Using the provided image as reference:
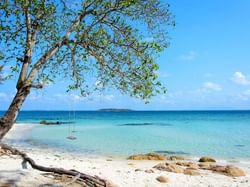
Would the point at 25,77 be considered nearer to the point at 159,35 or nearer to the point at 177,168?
the point at 159,35

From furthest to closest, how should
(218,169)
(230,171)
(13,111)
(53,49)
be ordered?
(218,169) < (230,171) < (53,49) < (13,111)

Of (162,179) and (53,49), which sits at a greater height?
(53,49)

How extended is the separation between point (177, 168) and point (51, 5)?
10.9 metres

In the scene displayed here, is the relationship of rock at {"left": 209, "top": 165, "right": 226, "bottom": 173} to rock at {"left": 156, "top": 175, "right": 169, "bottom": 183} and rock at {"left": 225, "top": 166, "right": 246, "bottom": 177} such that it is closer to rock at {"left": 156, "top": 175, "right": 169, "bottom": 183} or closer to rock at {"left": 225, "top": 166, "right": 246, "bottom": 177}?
rock at {"left": 225, "top": 166, "right": 246, "bottom": 177}

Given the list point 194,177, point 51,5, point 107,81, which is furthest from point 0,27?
point 194,177

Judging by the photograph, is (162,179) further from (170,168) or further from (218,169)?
(218,169)

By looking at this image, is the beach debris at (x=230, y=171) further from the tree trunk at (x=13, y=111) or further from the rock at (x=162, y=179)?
the tree trunk at (x=13, y=111)

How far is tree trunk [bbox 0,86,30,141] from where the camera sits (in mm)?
8320

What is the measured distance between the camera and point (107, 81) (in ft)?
31.9

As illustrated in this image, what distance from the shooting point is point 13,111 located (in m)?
8.40


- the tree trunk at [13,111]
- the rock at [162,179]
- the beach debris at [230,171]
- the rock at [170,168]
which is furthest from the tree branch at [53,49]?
the beach debris at [230,171]

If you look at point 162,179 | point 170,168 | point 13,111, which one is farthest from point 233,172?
point 13,111

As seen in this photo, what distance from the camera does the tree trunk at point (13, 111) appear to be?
8.32 metres

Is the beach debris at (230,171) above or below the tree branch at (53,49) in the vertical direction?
below
